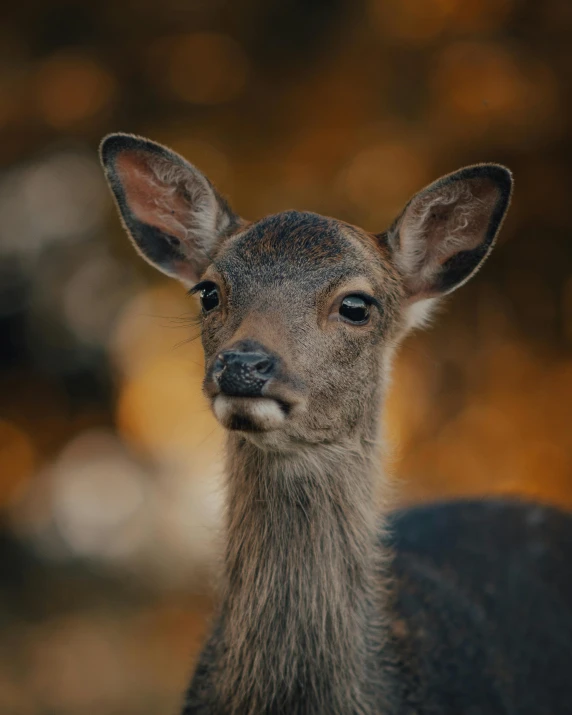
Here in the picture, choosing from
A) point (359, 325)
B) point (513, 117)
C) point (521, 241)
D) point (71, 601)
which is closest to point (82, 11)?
point (513, 117)

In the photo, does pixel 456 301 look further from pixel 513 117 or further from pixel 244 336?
pixel 244 336

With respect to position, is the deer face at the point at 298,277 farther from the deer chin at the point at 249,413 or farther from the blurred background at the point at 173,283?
the blurred background at the point at 173,283

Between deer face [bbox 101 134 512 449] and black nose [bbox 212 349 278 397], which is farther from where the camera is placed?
deer face [bbox 101 134 512 449]

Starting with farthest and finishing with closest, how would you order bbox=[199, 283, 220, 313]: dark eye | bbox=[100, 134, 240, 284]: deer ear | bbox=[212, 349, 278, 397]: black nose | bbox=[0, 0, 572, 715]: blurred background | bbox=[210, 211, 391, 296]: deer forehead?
bbox=[0, 0, 572, 715]: blurred background, bbox=[100, 134, 240, 284]: deer ear, bbox=[199, 283, 220, 313]: dark eye, bbox=[210, 211, 391, 296]: deer forehead, bbox=[212, 349, 278, 397]: black nose

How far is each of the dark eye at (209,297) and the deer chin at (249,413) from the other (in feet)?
→ 2.66

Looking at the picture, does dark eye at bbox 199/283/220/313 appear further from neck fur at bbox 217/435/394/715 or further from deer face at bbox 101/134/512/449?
neck fur at bbox 217/435/394/715

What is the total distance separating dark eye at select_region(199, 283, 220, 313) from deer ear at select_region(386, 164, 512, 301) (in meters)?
0.95

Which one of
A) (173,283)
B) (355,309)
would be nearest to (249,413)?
(355,309)

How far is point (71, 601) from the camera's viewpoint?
965cm

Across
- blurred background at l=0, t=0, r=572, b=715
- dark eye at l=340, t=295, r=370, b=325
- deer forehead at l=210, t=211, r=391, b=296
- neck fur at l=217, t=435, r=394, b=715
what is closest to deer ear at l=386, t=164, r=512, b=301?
deer forehead at l=210, t=211, r=391, b=296

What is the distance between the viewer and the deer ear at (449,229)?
409 cm

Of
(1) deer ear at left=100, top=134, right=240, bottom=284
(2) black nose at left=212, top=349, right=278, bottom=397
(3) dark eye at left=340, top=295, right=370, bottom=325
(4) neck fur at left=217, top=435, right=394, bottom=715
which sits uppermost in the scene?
(1) deer ear at left=100, top=134, right=240, bottom=284

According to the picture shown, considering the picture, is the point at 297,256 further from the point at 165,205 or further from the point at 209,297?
the point at 165,205

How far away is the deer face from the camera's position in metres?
3.21
